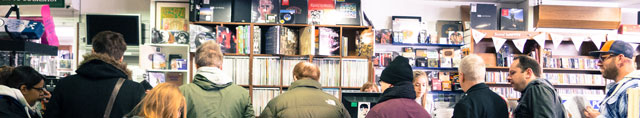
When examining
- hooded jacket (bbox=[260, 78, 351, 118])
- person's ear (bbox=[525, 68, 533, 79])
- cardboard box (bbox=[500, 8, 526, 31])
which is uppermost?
cardboard box (bbox=[500, 8, 526, 31])

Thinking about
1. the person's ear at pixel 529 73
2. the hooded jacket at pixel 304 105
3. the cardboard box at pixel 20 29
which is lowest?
the hooded jacket at pixel 304 105

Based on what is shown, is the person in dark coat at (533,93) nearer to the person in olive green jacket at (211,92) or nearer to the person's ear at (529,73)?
the person's ear at (529,73)

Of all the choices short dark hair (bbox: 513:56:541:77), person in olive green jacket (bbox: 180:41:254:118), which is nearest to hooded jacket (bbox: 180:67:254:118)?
person in olive green jacket (bbox: 180:41:254:118)

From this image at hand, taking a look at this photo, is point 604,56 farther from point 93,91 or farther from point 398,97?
point 93,91

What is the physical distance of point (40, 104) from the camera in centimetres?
339

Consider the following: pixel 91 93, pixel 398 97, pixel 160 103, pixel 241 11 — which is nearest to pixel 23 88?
pixel 91 93

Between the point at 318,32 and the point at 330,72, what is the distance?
0.54 meters

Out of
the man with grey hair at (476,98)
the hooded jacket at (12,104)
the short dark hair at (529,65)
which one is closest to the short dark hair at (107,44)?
the hooded jacket at (12,104)

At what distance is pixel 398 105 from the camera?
2.42 m

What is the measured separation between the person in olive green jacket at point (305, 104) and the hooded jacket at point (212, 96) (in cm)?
24

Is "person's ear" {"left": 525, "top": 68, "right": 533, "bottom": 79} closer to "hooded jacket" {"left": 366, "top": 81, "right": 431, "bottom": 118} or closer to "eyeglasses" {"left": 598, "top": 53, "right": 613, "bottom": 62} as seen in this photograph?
"eyeglasses" {"left": 598, "top": 53, "right": 613, "bottom": 62}

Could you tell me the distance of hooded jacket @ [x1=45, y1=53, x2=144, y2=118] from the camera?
2387 mm

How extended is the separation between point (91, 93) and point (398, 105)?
1700 millimetres

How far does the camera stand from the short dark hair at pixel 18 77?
9.37ft
